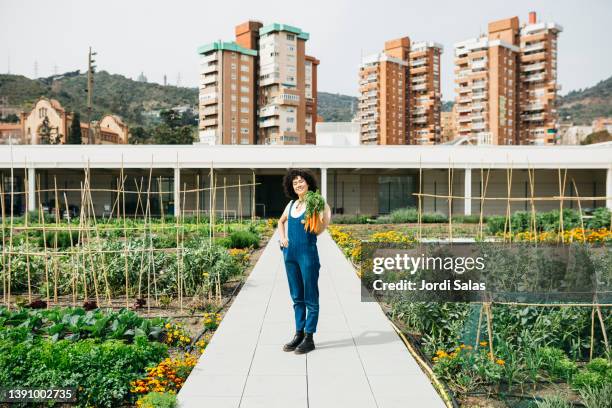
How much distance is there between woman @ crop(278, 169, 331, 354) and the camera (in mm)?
4562

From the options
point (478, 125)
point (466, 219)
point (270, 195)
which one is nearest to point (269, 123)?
point (478, 125)

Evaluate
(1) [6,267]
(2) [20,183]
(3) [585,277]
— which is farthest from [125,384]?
(2) [20,183]

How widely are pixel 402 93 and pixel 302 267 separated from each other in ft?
283

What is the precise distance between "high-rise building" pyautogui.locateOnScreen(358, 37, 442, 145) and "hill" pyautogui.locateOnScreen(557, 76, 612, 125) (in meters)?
29.1

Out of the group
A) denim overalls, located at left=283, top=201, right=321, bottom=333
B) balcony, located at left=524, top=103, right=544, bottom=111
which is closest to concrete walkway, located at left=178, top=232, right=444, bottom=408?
denim overalls, located at left=283, top=201, right=321, bottom=333

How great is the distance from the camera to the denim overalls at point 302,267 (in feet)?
15.0

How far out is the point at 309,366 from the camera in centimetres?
433

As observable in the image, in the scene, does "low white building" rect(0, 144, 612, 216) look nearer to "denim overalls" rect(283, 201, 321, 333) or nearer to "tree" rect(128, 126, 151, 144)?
"denim overalls" rect(283, 201, 321, 333)

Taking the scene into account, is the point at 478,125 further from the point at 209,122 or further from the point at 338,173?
the point at 338,173

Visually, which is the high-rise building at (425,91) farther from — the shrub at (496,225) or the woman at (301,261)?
the woman at (301,261)

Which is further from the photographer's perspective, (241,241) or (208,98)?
(208,98)

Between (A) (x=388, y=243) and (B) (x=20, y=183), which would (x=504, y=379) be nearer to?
(A) (x=388, y=243)

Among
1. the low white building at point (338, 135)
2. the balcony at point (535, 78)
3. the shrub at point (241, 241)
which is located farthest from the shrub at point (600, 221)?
the balcony at point (535, 78)

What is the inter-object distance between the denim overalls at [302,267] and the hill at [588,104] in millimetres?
105417
